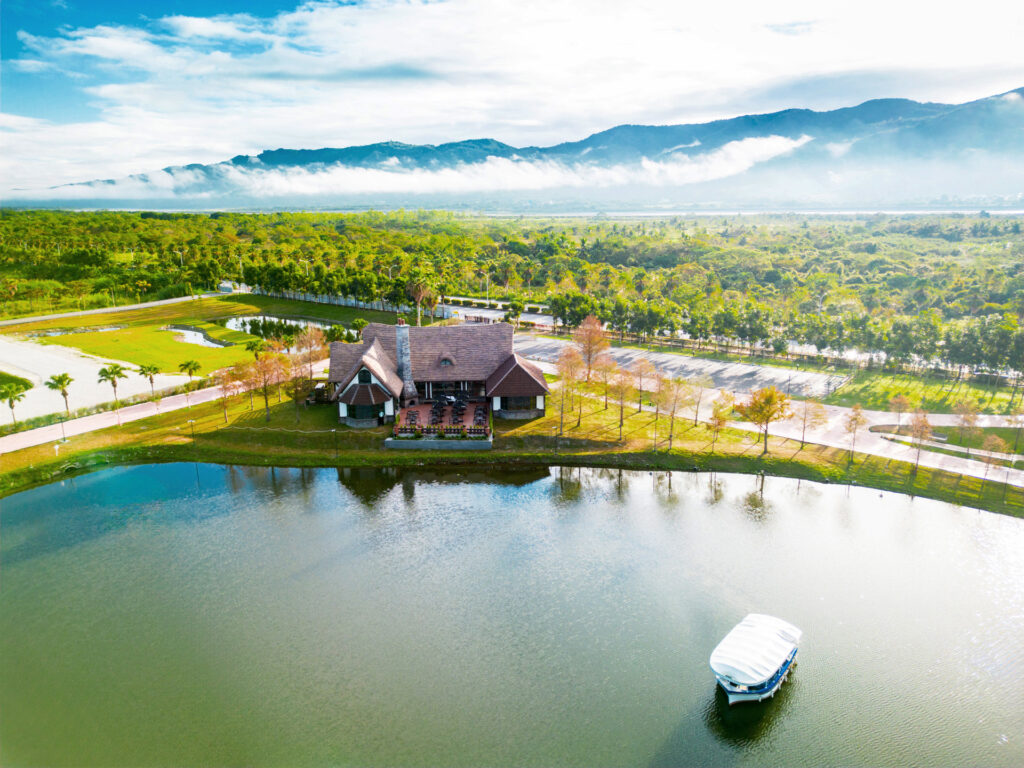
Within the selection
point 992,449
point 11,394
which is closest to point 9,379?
point 11,394

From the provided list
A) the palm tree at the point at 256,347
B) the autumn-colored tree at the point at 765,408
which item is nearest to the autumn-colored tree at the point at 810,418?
the autumn-colored tree at the point at 765,408

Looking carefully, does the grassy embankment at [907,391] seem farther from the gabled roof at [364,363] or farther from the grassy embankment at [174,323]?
the grassy embankment at [174,323]

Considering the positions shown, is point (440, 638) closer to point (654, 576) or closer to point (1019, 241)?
point (654, 576)

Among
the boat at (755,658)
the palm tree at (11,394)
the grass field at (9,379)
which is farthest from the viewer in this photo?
the grass field at (9,379)

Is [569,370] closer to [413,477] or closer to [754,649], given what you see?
[413,477]

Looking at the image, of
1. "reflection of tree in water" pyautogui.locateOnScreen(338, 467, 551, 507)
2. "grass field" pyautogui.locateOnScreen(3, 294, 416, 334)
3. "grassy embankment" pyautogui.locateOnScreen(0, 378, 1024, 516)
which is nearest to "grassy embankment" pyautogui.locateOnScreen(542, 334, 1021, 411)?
"grassy embankment" pyautogui.locateOnScreen(0, 378, 1024, 516)

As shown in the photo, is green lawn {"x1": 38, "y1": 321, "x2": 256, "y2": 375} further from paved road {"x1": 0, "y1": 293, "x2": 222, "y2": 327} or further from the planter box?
the planter box
